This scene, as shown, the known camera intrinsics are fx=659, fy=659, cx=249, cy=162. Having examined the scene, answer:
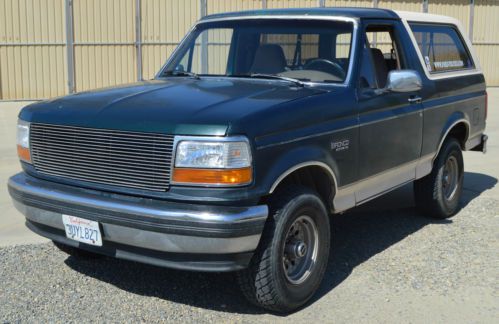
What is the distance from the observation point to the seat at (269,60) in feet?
17.1

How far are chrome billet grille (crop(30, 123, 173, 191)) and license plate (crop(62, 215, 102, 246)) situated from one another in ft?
0.86

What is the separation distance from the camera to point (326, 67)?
199 inches

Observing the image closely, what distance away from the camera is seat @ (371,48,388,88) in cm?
546

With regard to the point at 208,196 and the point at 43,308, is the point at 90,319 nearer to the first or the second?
the point at 43,308

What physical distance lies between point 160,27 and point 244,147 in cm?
1518

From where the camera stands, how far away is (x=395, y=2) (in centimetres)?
2103

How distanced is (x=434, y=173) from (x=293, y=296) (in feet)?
9.00

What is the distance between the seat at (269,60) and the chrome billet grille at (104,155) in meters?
1.62

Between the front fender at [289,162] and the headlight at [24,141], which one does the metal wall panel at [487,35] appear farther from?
the headlight at [24,141]

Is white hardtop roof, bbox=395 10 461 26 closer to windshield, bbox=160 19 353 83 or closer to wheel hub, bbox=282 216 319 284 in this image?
windshield, bbox=160 19 353 83

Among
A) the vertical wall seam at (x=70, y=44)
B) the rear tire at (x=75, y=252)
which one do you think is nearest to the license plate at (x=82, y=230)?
the rear tire at (x=75, y=252)

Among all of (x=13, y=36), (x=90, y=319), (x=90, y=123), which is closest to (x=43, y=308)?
(x=90, y=319)

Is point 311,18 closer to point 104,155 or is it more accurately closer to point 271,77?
point 271,77

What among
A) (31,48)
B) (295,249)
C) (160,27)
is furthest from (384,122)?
(31,48)
